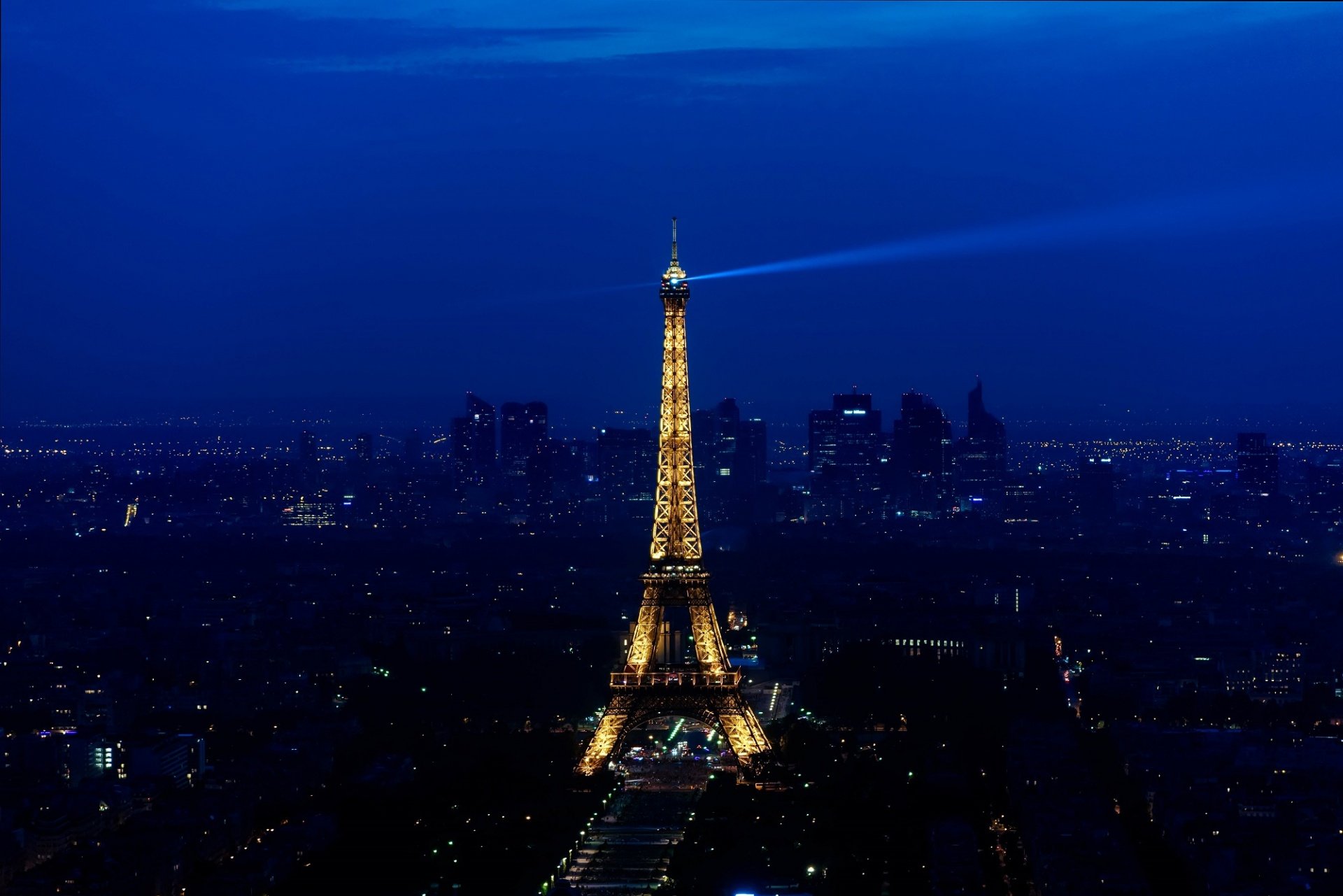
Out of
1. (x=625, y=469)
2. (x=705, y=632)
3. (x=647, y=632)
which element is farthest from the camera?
(x=625, y=469)

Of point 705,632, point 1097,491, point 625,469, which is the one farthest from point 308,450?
point 705,632

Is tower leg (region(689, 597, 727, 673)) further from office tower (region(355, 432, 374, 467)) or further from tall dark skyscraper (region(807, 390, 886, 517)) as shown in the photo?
office tower (region(355, 432, 374, 467))

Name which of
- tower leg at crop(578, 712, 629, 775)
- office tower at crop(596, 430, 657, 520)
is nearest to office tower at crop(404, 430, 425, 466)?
office tower at crop(596, 430, 657, 520)

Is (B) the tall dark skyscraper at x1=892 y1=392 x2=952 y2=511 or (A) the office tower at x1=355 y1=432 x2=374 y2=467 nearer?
(B) the tall dark skyscraper at x1=892 y1=392 x2=952 y2=511

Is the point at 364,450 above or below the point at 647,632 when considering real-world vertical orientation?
above

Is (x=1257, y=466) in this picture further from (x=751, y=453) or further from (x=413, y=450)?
(x=413, y=450)

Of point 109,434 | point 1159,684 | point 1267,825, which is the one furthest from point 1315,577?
point 109,434
